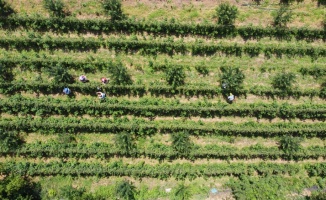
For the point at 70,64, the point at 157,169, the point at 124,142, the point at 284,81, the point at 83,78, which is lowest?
the point at 157,169

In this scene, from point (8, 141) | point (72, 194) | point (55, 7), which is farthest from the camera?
point (8, 141)

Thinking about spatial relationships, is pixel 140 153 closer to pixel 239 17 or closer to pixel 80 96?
pixel 80 96

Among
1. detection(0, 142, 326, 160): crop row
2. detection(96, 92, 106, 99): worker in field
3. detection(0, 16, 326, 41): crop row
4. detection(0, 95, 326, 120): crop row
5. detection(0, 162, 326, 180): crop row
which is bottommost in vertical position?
detection(0, 162, 326, 180): crop row

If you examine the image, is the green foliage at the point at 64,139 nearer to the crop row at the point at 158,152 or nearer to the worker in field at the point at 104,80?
the crop row at the point at 158,152

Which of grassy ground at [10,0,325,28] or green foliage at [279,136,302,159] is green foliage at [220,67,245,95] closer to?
grassy ground at [10,0,325,28]

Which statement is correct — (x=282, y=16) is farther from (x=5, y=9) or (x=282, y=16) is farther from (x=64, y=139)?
(x=5, y=9)

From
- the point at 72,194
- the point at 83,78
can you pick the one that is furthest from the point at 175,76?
the point at 72,194

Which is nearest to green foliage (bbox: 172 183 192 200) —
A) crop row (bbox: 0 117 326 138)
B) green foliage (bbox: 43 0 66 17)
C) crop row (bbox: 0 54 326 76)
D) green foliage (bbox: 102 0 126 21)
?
crop row (bbox: 0 117 326 138)
